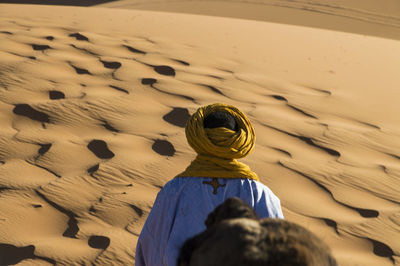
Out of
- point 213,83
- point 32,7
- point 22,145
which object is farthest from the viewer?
point 32,7

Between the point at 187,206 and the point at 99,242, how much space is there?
1.52m

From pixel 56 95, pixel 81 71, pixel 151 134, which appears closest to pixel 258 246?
pixel 151 134

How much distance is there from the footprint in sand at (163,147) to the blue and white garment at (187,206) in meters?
2.39

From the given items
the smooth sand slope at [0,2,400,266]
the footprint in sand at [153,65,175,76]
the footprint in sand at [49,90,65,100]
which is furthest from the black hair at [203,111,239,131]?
the footprint in sand at [153,65,175,76]

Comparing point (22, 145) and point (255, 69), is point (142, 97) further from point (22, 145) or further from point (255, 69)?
point (255, 69)

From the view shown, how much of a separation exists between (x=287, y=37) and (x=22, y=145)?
21.9 feet

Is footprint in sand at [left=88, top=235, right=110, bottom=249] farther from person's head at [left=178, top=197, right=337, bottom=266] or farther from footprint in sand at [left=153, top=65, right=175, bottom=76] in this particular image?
footprint in sand at [left=153, top=65, right=175, bottom=76]

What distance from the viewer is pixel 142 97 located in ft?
19.2

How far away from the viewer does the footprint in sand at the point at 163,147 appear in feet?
15.8

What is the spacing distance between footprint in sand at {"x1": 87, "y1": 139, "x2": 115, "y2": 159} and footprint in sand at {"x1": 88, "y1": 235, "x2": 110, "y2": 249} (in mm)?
996

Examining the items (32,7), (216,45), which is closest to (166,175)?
(216,45)

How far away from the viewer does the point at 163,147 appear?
4.91 meters

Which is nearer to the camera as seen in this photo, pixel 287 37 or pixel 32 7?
pixel 287 37

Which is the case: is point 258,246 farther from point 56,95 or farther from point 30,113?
point 56,95
